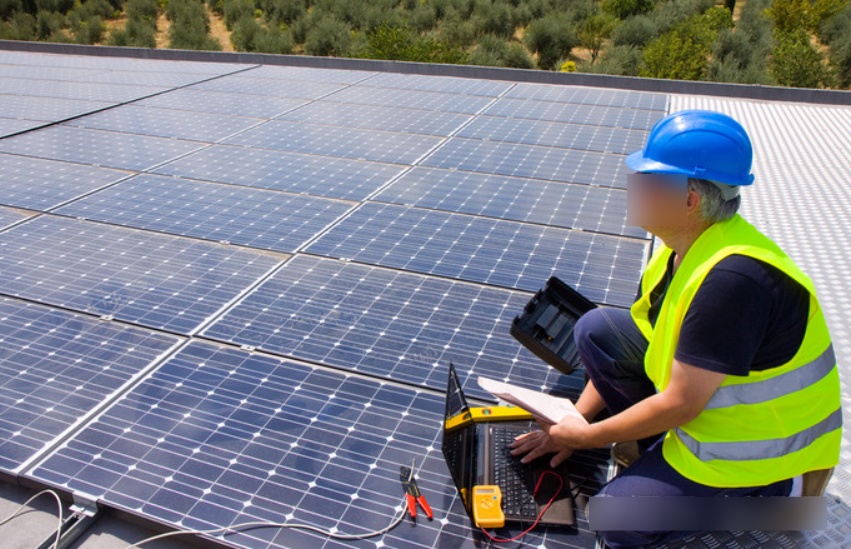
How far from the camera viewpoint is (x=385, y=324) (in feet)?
14.7

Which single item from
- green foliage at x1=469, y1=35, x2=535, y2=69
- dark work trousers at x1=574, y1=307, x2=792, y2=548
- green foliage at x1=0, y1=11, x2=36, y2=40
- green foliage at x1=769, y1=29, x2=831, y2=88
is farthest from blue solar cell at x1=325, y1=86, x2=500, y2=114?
green foliage at x1=0, y1=11, x2=36, y2=40

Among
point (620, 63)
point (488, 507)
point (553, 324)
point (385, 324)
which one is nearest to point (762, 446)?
point (488, 507)

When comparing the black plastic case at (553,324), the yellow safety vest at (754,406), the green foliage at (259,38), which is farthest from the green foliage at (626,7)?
the yellow safety vest at (754,406)

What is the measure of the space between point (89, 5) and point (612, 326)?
122 ft

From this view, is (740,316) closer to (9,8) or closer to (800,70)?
(800,70)

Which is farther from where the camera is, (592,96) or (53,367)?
(592,96)

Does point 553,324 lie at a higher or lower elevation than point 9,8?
higher

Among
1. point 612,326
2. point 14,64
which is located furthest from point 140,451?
point 14,64

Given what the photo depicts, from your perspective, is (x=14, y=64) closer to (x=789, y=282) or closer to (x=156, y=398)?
(x=156, y=398)

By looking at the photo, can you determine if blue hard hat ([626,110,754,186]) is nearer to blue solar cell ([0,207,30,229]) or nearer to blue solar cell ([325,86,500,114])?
blue solar cell ([0,207,30,229])

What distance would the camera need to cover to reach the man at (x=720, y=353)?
96.3 inches

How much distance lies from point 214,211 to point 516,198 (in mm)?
2835

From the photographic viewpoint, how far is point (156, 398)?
378 centimetres

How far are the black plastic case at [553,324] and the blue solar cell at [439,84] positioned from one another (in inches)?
287
